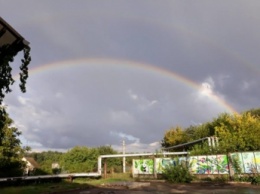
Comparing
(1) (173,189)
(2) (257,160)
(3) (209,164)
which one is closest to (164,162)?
(3) (209,164)

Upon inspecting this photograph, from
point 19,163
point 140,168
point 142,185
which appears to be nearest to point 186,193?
point 142,185

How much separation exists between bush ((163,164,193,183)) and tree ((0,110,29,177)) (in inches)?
678

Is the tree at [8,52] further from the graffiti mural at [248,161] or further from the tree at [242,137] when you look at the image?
the tree at [242,137]

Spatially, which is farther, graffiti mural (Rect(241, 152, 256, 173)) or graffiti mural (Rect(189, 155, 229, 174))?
graffiti mural (Rect(189, 155, 229, 174))

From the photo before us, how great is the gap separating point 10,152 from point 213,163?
75.0ft

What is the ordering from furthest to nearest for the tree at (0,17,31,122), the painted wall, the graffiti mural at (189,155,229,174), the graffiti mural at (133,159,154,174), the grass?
1. the graffiti mural at (133,159,154,174)
2. the graffiti mural at (189,155,229,174)
3. the painted wall
4. the grass
5. the tree at (0,17,31,122)

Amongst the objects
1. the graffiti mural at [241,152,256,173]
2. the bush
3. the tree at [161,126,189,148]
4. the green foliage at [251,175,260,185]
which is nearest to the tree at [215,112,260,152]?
the graffiti mural at [241,152,256,173]

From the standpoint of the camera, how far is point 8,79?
8758mm

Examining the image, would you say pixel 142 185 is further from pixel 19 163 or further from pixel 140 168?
pixel 19 163

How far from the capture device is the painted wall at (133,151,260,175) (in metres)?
25.7

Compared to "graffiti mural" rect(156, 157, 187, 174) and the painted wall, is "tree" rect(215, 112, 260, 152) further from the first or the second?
"graffiti mural" rect(156, 157, 187, 174)

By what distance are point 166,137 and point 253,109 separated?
21.3 metres

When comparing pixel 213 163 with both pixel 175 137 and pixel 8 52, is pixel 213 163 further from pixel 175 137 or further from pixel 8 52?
pixel 175 137

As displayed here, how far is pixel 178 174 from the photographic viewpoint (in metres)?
26.3
